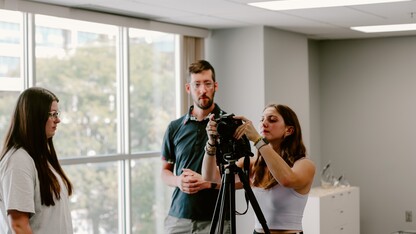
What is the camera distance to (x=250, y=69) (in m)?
6.28

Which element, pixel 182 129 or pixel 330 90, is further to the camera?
pixel 330 90

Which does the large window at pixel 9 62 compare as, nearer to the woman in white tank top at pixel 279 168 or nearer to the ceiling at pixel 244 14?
the ceiling at pixel 244 14

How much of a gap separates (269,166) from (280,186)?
0.12m

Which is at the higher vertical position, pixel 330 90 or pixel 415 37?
pixel 415 37

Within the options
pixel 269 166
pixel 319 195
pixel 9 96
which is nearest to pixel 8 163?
pixel 269 166

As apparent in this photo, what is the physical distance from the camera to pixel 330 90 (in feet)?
26.1

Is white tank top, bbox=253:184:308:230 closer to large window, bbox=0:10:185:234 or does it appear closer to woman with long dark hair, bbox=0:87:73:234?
woman with long dark hair, bbox=0:87:73:234

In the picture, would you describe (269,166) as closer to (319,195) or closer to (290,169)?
(290,169)

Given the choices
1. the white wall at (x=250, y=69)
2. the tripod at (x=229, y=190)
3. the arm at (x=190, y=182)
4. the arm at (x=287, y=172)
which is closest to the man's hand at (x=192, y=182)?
the arm at (x=190, y=182)

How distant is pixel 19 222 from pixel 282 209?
1.01 metres

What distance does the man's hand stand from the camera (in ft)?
10.8

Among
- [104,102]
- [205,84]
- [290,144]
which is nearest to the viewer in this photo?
[290,144]

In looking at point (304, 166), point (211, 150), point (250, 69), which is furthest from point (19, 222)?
point (250, 69)

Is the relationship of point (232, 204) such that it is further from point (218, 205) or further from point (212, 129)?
point (212, 129)
